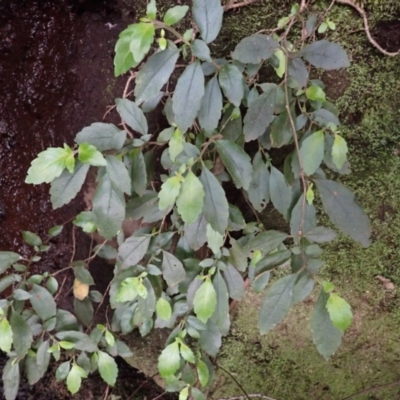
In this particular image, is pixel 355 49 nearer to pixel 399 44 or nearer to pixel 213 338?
pixel 399 44

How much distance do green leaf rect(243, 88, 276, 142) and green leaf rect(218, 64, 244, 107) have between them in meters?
0.06

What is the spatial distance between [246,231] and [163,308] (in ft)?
1.13

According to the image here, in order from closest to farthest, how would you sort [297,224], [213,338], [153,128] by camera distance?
[297,224] → [213,338] → [153,128]

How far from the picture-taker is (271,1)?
120cm

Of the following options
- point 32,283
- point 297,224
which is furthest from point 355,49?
point 32,283

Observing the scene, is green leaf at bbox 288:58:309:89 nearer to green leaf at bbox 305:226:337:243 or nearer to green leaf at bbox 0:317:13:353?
green leaf at bbox 305:226:337:243

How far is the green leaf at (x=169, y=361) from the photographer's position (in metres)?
1.05

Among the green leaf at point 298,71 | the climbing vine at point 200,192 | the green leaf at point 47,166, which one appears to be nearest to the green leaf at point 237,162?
the climbing vine at point 200,192

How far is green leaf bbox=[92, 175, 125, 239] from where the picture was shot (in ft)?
2.98

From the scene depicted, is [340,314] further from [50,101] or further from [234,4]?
[50,101]

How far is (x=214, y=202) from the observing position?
2.98 feet

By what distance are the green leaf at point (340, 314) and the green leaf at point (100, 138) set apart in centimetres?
57

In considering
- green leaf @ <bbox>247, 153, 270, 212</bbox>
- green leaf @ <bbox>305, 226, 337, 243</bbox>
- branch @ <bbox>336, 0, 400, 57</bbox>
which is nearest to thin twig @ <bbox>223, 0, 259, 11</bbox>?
branch @ <bbox>336, 0, 400, 57</bbox>

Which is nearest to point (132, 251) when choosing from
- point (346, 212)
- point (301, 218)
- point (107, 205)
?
point (107, 205)
